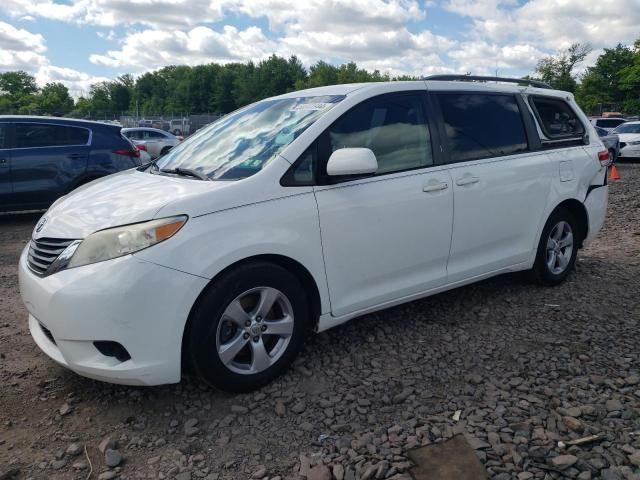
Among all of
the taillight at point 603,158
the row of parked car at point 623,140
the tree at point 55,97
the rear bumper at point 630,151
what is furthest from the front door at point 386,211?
the tree at point 55,97

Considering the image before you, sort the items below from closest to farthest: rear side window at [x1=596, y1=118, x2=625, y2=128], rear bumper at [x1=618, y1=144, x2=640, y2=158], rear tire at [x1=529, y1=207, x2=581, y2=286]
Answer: rear tire at [x1=529, y1=207, x2=581, y2=286]
rear bumper at [x1=618, y1=144, x2=640, y2=158]
rear side window at [x1=596, y1=118, x2=625, y2=128]

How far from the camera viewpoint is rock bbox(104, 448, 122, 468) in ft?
8.31

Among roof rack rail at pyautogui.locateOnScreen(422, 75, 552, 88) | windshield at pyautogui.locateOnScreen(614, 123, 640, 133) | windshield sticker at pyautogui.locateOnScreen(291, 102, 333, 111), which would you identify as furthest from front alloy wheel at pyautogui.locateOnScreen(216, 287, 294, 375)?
windshield at pyautogui.locateOnScreen(614, 123, 640, 133)

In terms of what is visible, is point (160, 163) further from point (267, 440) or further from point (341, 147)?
point (267, 440)

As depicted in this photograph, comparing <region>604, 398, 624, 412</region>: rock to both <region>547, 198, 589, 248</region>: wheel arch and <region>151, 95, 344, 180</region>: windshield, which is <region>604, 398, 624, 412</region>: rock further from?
<region>151, 95, 344, 180</region>: windshield

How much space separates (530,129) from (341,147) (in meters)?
1.99

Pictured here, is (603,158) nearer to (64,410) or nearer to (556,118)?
(556,118)

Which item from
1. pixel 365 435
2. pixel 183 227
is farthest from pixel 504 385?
pixel 183 227

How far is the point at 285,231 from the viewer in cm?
303

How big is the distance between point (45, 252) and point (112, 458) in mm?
1185

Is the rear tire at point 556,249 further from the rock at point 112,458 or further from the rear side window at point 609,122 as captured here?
the rear side window at point 609,122

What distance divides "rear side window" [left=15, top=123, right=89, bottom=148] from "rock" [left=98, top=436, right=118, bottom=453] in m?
6.44

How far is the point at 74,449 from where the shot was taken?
263 centimetres

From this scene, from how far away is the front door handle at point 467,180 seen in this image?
3.83 m
